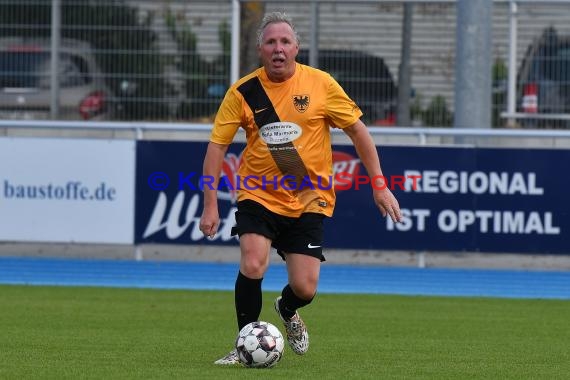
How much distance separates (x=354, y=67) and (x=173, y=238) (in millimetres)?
3990

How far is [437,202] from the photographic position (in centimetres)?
1470

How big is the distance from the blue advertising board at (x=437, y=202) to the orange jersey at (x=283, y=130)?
21.8ft

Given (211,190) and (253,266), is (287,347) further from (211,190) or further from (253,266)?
(211,190)

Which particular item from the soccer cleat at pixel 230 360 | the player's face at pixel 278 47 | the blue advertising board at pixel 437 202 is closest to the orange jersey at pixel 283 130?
the player's face at pixel 278 47

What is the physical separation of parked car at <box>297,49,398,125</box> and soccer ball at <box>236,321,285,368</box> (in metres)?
10.1

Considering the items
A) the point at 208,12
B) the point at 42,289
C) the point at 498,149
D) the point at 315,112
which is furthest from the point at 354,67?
the point at 315,112

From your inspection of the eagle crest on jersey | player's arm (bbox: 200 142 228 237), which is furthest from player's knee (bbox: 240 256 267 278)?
the eagle crest on jersey

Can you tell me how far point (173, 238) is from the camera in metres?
15.0

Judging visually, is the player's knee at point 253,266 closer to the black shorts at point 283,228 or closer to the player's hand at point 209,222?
the black shorts at point 283,228

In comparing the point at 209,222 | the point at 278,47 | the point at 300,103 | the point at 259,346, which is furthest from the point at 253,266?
the point at 278,47

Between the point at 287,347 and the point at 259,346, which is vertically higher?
the point at 259,346

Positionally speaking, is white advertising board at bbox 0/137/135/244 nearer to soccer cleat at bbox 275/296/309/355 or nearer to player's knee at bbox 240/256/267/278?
soccer cleat at bbox 275/296/309/355

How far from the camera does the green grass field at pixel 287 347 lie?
7590 millimetres

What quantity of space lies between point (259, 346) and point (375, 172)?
4.06 feet
